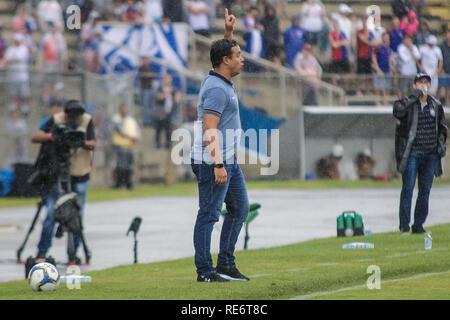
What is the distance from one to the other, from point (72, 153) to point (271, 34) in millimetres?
14554

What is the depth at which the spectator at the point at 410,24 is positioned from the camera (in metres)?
22.7

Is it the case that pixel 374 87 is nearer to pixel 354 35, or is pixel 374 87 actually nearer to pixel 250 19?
pixel 354 35

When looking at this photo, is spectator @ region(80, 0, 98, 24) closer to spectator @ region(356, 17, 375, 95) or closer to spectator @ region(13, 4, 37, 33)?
spectator @ region(13, 4, 37, 33)

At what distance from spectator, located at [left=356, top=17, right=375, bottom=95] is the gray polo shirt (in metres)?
16.3

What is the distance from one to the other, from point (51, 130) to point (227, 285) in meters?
5.02

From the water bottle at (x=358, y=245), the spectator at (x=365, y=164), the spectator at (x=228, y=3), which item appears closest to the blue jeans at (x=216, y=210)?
the water bottle at (x=358, y=245)

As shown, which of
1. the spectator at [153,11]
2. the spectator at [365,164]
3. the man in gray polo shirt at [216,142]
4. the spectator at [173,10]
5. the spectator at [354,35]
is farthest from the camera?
the spectator at [365,164]

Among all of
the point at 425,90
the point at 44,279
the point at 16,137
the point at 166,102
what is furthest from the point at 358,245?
the point at 166,102

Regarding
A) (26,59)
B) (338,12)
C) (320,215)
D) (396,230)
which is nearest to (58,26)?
(26,59)

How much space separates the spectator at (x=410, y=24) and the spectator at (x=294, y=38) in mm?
4341

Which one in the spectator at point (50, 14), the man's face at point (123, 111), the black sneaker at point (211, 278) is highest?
the spectator at point (50, 14)

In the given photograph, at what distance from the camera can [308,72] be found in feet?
91.4

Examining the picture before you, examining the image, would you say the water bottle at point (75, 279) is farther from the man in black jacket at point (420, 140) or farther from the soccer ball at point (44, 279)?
the man in black jacket at point (420, 140)
